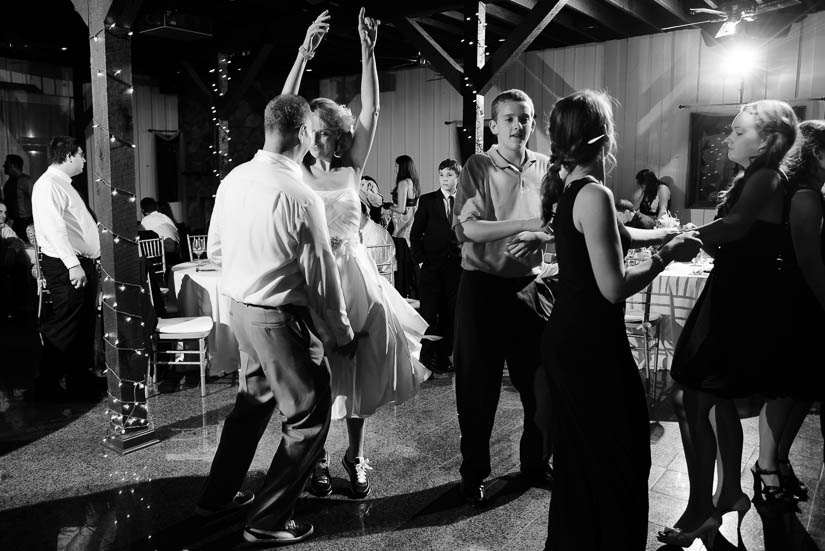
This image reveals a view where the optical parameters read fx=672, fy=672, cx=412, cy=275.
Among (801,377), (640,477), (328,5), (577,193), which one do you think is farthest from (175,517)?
(328,5)

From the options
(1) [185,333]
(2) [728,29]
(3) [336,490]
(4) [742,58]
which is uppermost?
(2) [728,29]

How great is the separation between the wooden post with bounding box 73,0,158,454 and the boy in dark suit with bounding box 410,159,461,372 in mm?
2207

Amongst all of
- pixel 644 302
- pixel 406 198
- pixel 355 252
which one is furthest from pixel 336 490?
pixel 406 198

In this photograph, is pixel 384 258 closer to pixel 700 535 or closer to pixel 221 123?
pixel 700 535

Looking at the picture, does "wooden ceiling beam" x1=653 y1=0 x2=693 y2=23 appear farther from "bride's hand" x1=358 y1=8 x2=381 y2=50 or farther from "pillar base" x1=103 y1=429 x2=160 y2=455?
"pillar base" x1=103 y1=429 x2=160 y2=455

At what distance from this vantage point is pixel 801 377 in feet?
8.43

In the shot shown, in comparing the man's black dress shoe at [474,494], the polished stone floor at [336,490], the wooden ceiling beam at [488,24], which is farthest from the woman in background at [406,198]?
the man's black dress shoe at [474,494]

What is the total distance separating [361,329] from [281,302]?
19.8 inches

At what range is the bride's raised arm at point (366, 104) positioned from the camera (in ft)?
9.04

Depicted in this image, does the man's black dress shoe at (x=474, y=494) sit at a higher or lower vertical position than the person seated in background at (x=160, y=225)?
lower

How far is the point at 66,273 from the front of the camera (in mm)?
4316

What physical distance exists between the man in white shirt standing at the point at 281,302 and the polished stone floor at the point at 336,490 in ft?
0.98

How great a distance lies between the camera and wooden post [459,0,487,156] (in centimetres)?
606

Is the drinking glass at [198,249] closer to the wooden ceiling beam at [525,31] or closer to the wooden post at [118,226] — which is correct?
the wooden post at [118,226]
